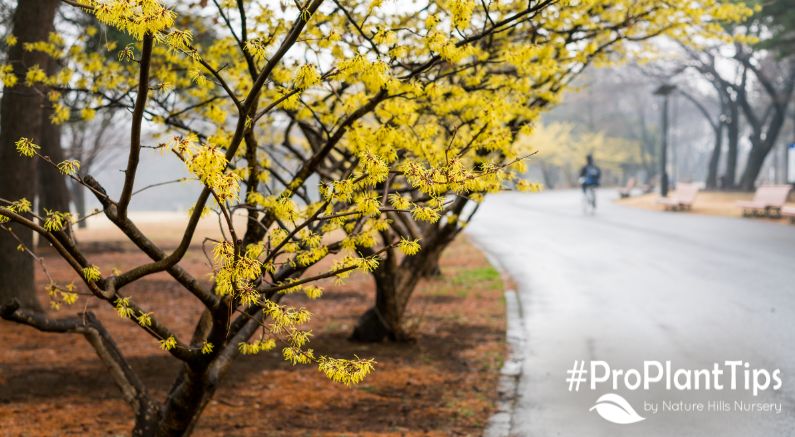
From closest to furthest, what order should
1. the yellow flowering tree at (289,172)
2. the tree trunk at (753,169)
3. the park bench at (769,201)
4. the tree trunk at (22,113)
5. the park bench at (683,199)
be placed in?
1. the yellow flowering tree at (289,172)
2. the tree trunk at (22,113)
3. the park bench at (769,201)
4. the park bench at (683,199)
5. the tree trunk at (753,169)

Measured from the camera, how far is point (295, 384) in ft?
25.4

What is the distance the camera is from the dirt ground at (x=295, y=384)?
6.38 m

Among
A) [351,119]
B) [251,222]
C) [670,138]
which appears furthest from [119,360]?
[670,138]

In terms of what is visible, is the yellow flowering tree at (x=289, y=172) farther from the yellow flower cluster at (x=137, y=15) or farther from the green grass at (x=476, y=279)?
the green grass at (x=476, y=279)

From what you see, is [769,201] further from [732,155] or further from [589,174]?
Answer: [732,155]

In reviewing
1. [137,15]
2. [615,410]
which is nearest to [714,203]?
[615,410]

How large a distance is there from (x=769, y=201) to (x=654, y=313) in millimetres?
13799

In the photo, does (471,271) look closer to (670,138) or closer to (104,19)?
(104,19)

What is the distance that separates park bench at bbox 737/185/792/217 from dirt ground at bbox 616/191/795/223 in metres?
0.40

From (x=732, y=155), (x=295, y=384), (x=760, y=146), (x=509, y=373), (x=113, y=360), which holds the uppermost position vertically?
(x=760, y=146)

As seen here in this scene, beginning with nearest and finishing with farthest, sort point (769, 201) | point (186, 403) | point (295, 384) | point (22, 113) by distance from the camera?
point (186, 403)
point (295, 384)
point (22, 113)
point (769, 201)

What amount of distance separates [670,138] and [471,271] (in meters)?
69.8

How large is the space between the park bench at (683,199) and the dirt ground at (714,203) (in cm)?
35

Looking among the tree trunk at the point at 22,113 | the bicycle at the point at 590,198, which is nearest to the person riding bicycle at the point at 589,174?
the bicycle at the point at 590,198
